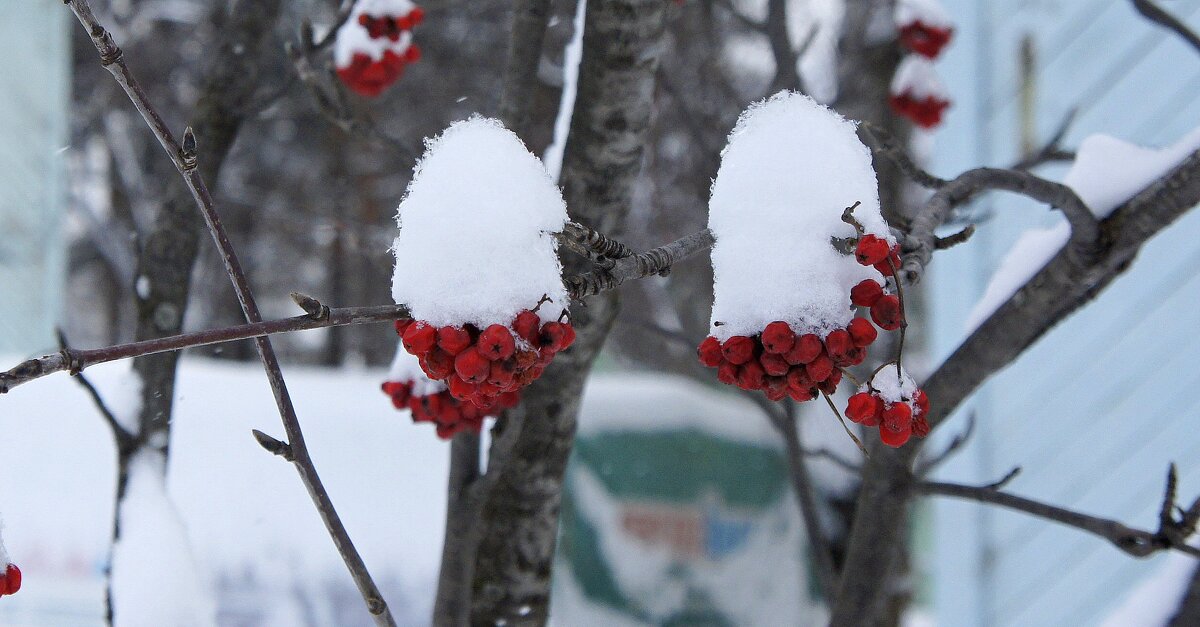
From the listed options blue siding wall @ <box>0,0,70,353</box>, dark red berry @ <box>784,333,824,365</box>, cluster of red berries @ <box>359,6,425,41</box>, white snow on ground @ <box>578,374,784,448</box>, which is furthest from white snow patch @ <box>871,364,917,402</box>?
blue siding wall @ <box>0,0,70,353</box>

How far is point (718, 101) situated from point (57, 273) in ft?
14.2

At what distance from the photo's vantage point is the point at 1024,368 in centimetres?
358

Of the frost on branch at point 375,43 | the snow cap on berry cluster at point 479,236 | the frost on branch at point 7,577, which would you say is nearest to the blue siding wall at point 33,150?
the frost on branch at point 375,43

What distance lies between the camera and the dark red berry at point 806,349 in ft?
2.91

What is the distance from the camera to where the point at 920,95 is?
9.62 ft

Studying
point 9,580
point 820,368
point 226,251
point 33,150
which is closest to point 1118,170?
point 820,368

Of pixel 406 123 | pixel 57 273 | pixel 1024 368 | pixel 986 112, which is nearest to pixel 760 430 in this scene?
pixel 1024 368

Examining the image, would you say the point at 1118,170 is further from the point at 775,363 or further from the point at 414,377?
the point at 414,377

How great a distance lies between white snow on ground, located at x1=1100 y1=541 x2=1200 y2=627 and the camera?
1619 millimetres

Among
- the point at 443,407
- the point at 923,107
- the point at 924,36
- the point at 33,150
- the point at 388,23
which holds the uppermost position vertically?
the point at 33,150

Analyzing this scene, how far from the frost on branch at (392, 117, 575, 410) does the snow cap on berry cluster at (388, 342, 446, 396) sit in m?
0.48

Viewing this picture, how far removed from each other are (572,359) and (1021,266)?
0.81m

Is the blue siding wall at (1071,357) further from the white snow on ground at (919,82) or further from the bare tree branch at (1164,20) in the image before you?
the bare tree branch at (1164,20)

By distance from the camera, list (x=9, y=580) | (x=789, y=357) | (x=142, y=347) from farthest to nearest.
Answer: (x=9, y=580)
(x=789, y=357)
(x=142, y=347)
